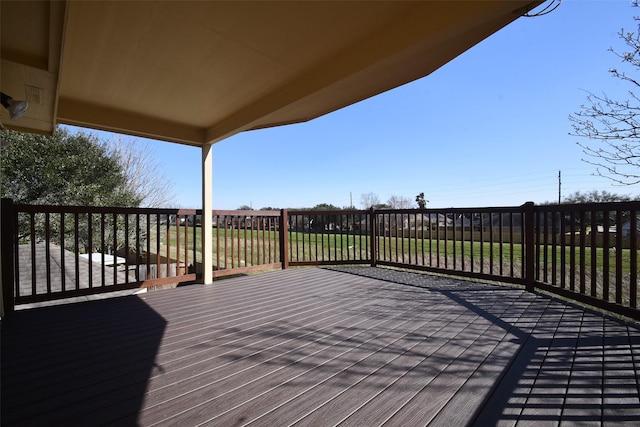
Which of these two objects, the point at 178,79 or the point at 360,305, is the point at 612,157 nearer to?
the point at 360,305

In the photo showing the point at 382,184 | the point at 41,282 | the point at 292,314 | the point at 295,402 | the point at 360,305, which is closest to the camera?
the point at 295,402

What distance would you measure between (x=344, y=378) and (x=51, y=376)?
1616 millimetres

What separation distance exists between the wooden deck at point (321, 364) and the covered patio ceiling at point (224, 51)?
1.97m

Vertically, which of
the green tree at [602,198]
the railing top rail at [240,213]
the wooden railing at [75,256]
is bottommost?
the wooden railing at [75,256]

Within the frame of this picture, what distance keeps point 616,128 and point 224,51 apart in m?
5.19

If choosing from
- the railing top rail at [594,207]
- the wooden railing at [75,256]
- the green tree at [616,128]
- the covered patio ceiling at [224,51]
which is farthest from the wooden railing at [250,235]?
the green tree at [616,128]

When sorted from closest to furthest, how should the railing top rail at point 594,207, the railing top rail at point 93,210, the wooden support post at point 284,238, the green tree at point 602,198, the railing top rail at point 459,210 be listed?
the railing top rail at point 594,207 → the railing top rail at point 93,210 → the railing top rail at point 459,210 → the green tree at point 602,198 → the wooden support post at point 284,238

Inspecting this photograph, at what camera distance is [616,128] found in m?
4.10

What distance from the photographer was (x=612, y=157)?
4.22 meters

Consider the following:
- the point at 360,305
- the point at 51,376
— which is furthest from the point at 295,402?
the point at 360,305

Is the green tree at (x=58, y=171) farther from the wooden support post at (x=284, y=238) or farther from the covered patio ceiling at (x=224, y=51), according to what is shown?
Answer: the wooden support post at (x=284, y=238)

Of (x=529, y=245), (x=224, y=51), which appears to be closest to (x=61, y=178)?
(x=224, y=51)

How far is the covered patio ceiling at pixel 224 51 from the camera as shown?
178cm

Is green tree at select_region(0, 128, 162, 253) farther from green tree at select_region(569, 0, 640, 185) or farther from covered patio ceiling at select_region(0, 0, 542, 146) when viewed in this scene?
green tree at select_region(569, 0, 640, 185)
